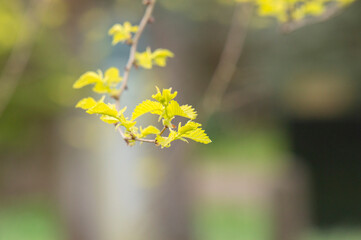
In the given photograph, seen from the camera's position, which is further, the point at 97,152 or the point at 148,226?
the point at 97,152

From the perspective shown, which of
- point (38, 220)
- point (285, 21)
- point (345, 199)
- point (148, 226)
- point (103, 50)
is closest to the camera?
point (285, 21)

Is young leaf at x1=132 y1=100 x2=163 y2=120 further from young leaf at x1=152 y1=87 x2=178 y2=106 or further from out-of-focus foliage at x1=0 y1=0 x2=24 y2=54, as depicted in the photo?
out-of-focus foliage at x1=0 y1=0 x2=24 y2=54

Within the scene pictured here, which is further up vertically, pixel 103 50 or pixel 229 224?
pixel 103 50

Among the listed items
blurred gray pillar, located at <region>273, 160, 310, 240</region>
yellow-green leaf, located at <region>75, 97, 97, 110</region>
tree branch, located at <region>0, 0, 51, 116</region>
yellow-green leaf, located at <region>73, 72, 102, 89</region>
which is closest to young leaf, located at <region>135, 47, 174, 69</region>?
yellow-green leaf, located at <region>73, 72, 102, 89</region>

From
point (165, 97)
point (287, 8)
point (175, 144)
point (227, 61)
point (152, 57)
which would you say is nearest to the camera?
point (165, 97)

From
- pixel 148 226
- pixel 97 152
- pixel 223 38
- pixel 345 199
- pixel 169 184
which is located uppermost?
pixel 223 38

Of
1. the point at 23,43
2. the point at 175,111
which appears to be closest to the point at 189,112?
the point at 175,111

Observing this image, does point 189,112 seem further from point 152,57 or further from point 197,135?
point 152,57

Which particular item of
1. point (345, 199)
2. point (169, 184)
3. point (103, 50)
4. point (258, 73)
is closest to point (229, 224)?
point (345, 199)

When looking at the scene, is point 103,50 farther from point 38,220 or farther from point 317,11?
point 38,220
